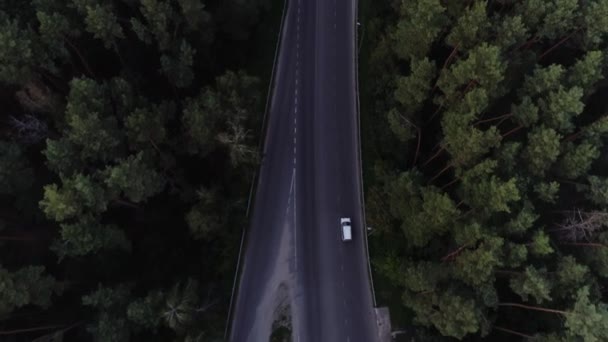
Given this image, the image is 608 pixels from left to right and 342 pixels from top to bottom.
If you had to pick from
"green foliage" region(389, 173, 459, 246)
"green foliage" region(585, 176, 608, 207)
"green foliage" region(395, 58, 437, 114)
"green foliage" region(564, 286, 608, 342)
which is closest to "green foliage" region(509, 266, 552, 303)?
"green foliage" region(564, 286, 608, 342)

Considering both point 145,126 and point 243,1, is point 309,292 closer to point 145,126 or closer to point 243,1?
point 145,126

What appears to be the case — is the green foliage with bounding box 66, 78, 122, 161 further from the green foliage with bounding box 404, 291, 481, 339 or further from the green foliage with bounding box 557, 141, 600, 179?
the green foliage with bounding box 557, 141, 600, 179

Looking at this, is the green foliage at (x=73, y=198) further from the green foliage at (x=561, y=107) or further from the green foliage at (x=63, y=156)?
the green foliage at (x=561, y=107)

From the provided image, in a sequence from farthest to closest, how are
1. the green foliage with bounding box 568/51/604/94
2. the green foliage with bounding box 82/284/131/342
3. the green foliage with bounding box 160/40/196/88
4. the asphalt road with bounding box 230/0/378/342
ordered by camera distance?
the asphalt road with bounding box 230/0/378/342 → the green foliage with bounding box 568/51/604/94 → the green foliage with bounding box 160/40/196/88 → the green foliage with bounding box 82/284/131/342

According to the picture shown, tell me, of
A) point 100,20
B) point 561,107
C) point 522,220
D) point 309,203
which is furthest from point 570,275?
point 100,20

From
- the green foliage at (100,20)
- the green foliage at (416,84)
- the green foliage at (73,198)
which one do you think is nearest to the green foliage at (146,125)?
the green foliage at (73,198)

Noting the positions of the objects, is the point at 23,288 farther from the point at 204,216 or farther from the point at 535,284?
the point at 535,284

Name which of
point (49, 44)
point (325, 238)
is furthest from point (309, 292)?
point (49, 44)

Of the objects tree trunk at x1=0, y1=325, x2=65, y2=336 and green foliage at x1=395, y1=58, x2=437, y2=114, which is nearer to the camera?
tree trunk at x1=0, y1=325, x2=65, y2=336
